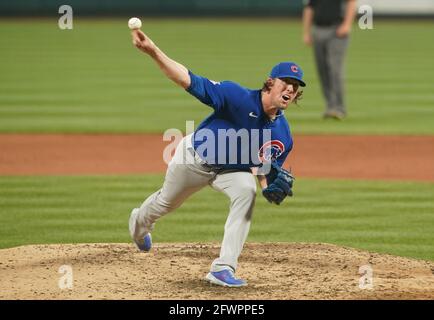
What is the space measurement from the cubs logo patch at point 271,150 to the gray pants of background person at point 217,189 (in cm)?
15

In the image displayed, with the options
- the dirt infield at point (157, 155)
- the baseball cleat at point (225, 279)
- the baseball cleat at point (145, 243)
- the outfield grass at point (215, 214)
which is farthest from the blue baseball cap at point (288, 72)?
the dirt infield at point (157, 155)

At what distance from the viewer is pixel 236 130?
6.78 metres

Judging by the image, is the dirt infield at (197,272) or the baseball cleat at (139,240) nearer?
the dirt infield at (197,272)

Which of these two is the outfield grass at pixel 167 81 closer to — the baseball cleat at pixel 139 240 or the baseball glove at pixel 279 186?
the baseball cleat at pixel 139 240

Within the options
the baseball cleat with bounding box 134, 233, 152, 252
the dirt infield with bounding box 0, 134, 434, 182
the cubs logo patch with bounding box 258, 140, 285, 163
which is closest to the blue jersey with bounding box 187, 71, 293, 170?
the cubs logo patch with bounding box 258, 140, 285, 163

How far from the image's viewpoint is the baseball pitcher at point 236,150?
22.0 feet

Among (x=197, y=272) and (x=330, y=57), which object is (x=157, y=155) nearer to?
(x=330, y=57)

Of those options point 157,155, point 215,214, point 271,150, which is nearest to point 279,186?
point 271,150

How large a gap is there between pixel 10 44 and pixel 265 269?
21.6 m

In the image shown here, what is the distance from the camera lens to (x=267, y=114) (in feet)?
22.4

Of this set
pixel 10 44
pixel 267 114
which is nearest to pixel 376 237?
pixel 267 114

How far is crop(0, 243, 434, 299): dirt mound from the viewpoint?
6559 mm

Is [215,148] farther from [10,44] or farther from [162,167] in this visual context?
[10,44]

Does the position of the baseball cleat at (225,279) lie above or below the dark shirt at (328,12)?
below
